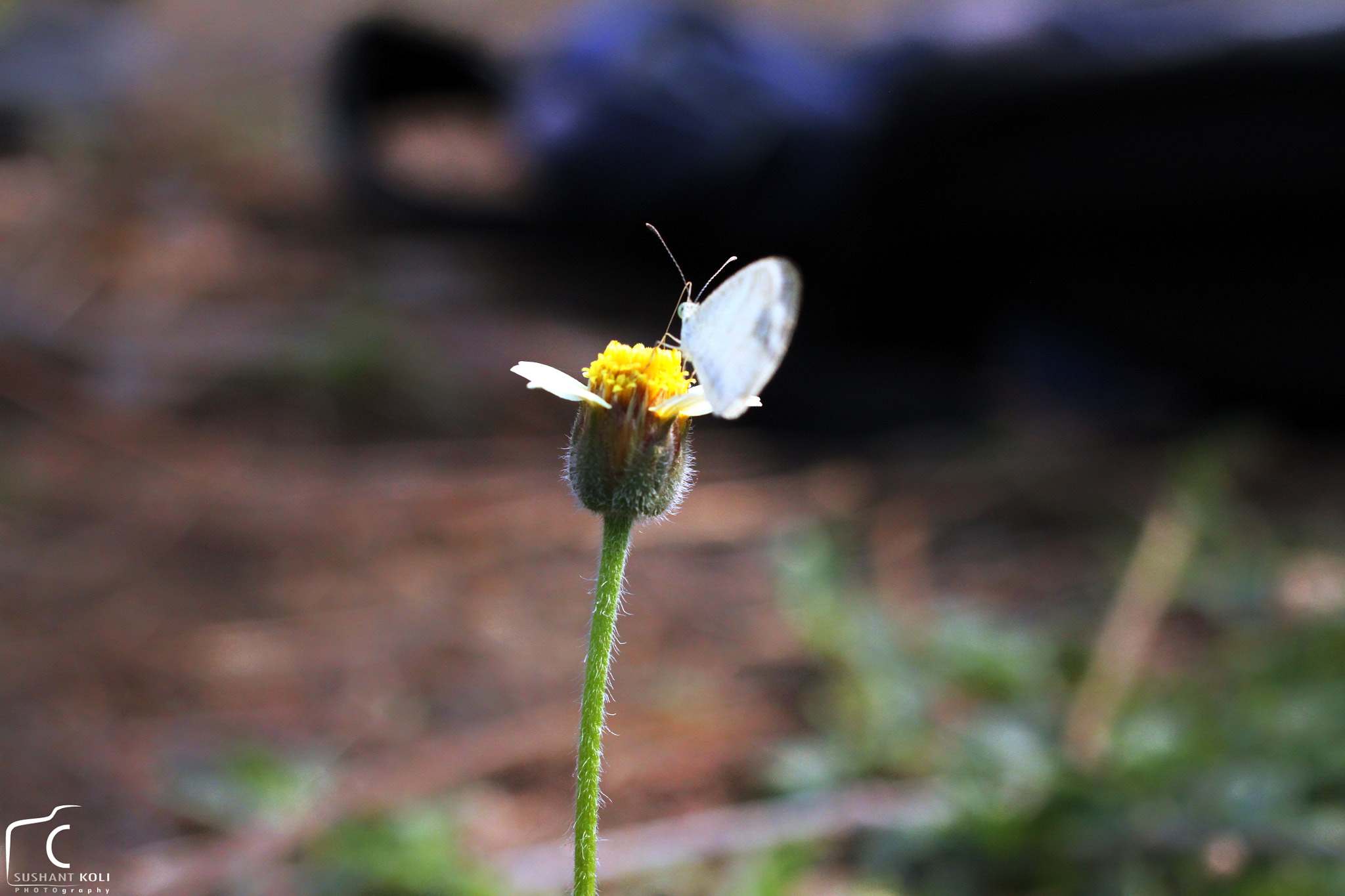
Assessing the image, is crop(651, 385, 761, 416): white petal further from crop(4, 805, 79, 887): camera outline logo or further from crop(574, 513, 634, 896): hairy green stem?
crop(4, 805, 79, 887): camera outline logo

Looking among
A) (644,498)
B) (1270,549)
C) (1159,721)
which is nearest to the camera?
(644,498)

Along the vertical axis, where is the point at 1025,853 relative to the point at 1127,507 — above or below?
below

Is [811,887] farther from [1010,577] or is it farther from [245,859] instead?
[1010,577]

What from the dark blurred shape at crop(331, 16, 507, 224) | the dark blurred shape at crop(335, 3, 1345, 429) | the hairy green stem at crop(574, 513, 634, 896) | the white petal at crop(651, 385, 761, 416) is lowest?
the hairy green stem at crop(574, 513, 634, 896)

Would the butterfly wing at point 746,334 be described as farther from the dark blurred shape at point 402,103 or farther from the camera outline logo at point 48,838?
the dark blurred shape at point 402,103

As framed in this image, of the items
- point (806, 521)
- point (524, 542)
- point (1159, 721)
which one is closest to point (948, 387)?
point (806, 521)

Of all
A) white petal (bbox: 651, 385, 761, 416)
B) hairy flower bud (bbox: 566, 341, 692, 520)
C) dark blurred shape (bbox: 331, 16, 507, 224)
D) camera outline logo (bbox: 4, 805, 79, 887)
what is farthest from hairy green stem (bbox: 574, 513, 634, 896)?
dark blurred shape (bbox: 331, 16, 507, 224)
